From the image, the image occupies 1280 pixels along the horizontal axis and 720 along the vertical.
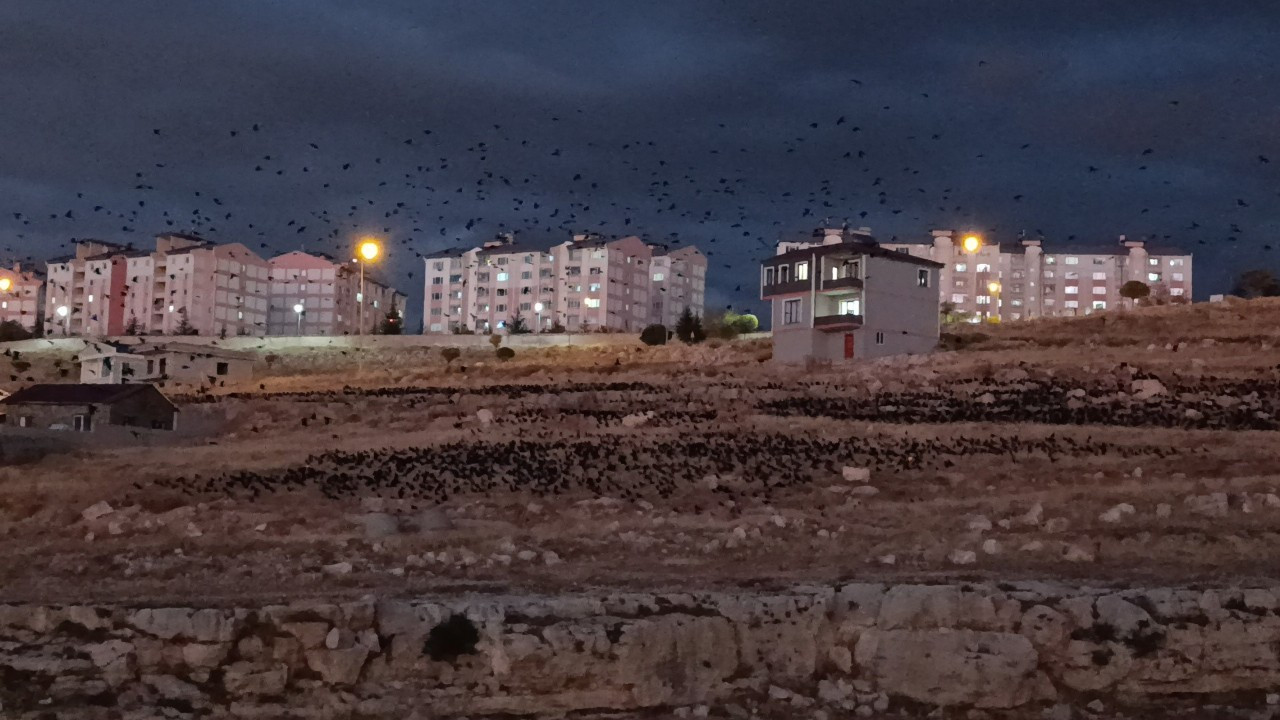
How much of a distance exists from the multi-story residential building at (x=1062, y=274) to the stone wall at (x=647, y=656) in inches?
4322

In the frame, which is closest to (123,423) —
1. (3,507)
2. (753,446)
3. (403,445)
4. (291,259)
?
(403,445)

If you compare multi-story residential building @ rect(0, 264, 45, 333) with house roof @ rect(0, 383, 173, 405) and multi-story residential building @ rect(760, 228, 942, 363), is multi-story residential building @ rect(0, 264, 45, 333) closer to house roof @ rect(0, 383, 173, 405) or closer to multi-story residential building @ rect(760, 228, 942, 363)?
house roof @ rect(0, 383, 173, 405)

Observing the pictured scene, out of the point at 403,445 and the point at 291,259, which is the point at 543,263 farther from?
the point at 403,445

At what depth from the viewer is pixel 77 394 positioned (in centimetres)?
4038

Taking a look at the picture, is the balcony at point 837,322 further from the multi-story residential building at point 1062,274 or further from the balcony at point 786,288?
the multi-story residential building at point 1062,274

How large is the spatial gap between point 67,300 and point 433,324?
37620 mm

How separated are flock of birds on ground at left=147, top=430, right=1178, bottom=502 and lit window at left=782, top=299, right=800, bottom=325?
89.4 feet

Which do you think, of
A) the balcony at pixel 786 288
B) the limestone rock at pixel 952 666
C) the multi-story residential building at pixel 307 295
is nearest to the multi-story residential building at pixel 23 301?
the multi-story residential building at pixel 307 295

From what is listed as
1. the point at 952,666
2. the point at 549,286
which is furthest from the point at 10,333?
the point at 952,666

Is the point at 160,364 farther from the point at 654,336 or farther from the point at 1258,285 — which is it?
the point at 1258,285

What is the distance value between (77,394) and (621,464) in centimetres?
2276

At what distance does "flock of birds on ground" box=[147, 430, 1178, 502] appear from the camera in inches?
981

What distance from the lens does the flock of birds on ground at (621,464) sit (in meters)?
24.9

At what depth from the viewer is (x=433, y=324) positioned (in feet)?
401
